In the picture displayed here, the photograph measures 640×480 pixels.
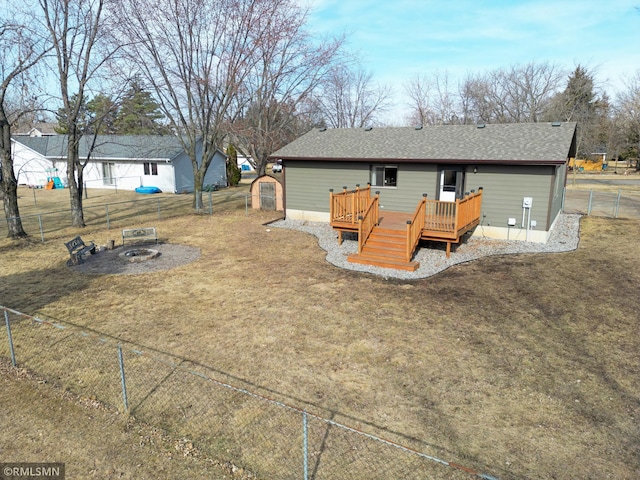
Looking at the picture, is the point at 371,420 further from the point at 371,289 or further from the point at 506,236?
the point at 506,236

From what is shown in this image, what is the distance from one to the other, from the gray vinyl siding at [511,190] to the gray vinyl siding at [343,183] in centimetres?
199

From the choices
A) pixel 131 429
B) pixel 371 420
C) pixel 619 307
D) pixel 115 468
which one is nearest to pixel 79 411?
pixel 131 429

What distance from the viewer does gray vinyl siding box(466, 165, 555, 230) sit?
600 inches

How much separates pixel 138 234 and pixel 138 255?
3.67 m

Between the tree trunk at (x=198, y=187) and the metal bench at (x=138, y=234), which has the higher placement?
the tree trunk at (x=198, y=187)

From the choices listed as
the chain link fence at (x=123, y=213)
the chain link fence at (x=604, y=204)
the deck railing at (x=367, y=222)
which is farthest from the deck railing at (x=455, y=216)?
the chain link fence at (x=123, y=213)

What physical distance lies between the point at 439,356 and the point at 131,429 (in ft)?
17.7

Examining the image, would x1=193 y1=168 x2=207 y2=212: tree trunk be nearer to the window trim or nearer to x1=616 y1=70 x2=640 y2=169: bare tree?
the window trim

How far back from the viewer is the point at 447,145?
57.8 ft

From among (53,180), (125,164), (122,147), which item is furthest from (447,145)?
(53,180)

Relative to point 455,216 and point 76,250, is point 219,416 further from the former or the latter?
point 76,250

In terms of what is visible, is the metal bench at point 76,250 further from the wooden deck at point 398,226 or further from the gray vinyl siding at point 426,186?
the gray vinyl siding at point 426,186

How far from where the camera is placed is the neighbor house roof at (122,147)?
1369 inches

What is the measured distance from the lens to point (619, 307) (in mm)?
10016
